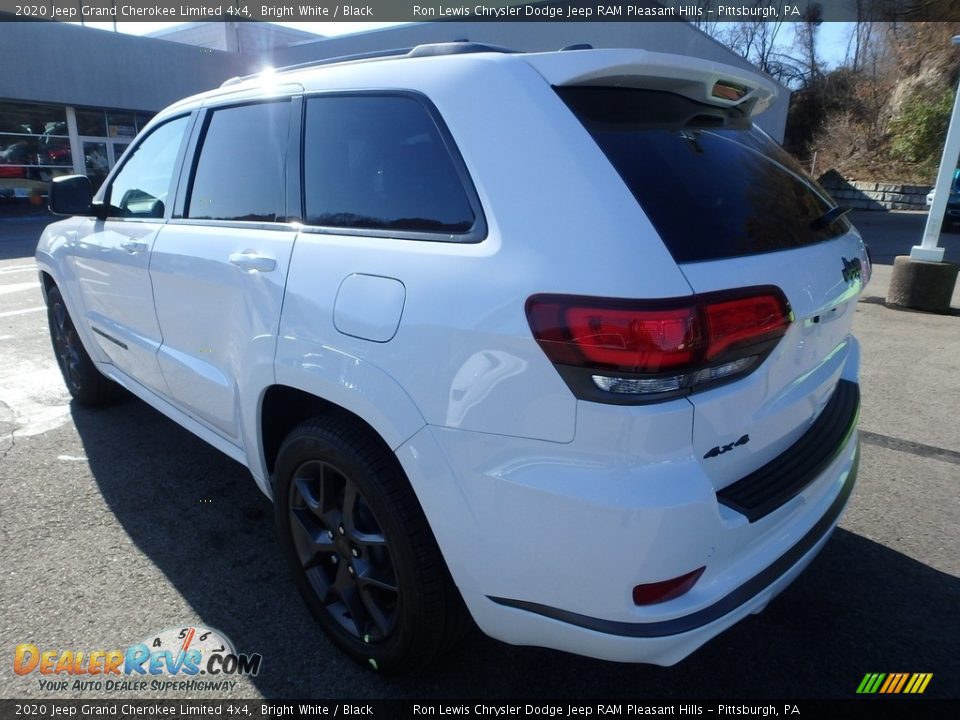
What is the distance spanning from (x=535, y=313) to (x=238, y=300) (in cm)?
133

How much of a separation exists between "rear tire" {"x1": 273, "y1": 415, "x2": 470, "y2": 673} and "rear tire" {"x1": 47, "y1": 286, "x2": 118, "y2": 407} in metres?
2.66

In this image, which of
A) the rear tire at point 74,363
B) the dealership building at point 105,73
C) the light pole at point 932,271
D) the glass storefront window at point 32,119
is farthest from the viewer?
the glass storefront window at point 32,119

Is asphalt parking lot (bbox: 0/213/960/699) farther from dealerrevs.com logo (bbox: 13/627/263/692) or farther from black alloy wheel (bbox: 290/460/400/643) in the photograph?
black alloy wheel (bbox: 290/460/400/643)

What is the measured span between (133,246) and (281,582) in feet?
5.72

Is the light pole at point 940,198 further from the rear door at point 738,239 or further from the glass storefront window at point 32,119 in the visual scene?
the glass storefront window at point 32,119

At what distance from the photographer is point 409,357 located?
1.75 m

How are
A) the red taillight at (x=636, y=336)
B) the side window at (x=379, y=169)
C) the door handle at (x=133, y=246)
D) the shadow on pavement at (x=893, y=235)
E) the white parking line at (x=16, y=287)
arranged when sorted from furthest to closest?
the shadow on pavement at (x=893, y=235)
the white parking line at (x=16, y=287)
the door handle at (x=133, y=246)
the side window at (x=379, y=169)
the red taillight at (x=636, y=336)

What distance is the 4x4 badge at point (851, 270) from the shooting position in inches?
82.5

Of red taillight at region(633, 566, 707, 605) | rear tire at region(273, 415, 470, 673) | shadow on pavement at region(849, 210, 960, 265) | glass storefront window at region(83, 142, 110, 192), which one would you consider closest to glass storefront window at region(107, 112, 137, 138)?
glass storefront window at region(83, 142, 110, 192)

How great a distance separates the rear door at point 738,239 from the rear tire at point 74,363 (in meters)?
3.86

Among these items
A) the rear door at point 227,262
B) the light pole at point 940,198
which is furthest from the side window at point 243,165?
the light pole at point 940,198

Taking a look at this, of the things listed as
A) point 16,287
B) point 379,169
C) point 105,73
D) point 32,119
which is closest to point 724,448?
point 379,169

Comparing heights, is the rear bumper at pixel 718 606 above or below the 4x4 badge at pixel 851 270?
below

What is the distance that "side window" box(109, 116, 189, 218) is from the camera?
10.3 feet
